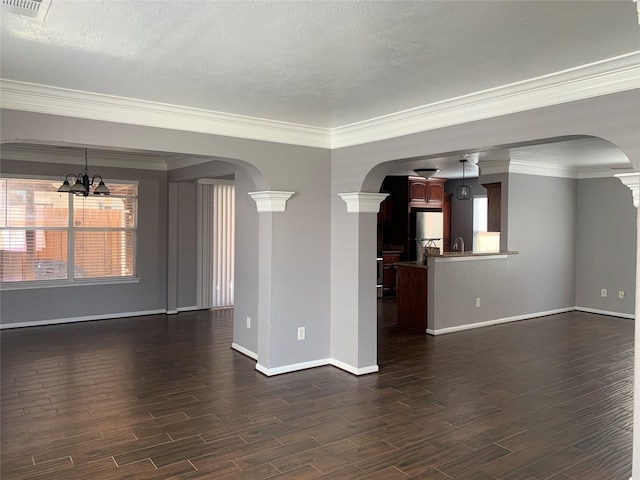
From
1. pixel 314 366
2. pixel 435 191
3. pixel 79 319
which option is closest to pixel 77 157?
pixel 79 319

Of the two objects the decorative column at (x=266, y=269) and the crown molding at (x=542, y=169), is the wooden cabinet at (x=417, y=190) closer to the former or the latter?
the crown molding at (x=542, y=169)

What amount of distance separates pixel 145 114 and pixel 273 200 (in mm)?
1392

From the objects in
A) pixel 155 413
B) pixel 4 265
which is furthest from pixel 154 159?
pixel 155 413

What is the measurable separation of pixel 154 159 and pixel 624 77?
21.6 ft

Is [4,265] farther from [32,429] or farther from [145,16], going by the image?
[145,16]

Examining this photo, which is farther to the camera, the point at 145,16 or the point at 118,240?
the point at 118,240

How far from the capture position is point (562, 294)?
332 inches

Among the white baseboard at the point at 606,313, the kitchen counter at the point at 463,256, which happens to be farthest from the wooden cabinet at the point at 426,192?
the white baseboard at the point at 606,313

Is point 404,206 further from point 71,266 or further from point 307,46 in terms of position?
point 307,46

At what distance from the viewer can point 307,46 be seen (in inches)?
104

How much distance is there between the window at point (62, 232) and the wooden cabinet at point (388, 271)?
16.0 feet

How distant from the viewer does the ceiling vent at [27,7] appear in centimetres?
209

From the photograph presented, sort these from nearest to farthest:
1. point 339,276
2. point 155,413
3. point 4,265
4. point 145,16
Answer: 1. point 145,16
2. point 155,413
3. point 339,276
4. point 4,265

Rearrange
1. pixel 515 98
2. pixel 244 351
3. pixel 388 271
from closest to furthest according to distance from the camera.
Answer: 1. pixel 515 98
2. pixel 244 351
3. pixel 388 271
